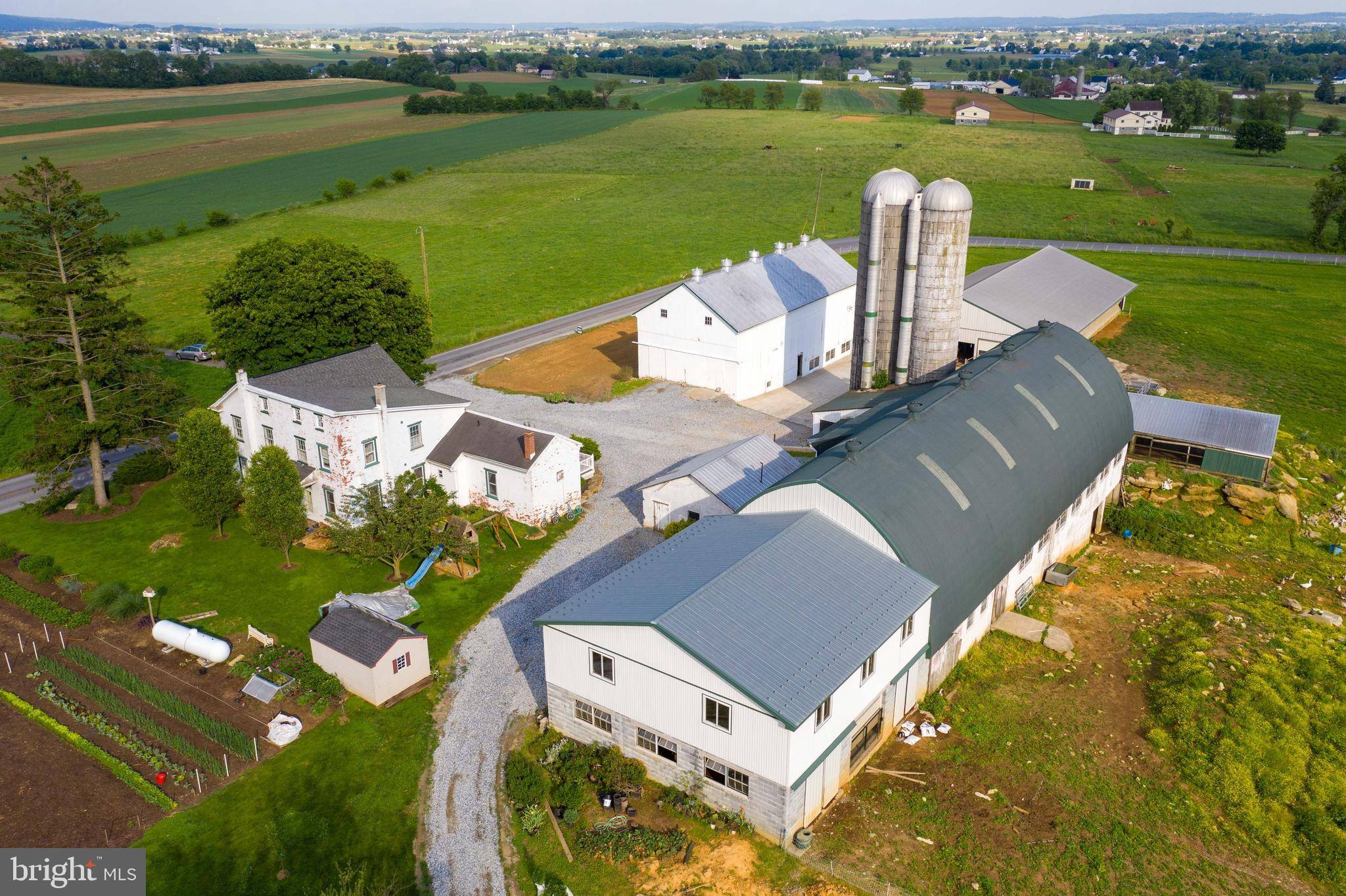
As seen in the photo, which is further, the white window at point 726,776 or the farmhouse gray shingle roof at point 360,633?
the farmhouse gray shingle roof at point 360,633

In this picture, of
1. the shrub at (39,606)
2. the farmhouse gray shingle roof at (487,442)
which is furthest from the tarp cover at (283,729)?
the farmhouse gray shingle roof at (487,442)

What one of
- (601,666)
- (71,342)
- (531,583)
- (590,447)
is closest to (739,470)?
(590,447)

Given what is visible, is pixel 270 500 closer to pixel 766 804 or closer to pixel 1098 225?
pixel 766 804

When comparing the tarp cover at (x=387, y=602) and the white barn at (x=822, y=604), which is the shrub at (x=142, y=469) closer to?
the tarp cover at (x=387, y=602)

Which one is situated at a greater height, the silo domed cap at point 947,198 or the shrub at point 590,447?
the silo domed cap at point 947,198

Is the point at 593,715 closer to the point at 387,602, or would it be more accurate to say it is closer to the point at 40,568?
the point at 387,602

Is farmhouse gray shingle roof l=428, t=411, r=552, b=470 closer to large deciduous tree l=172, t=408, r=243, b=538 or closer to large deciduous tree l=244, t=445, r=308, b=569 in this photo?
large deciduous tree l=244, t=445, r=308, b=569

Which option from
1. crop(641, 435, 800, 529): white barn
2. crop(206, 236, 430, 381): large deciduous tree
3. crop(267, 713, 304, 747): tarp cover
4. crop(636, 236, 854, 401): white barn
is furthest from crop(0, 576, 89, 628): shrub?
crop(636, 236, 854, 401): white barn

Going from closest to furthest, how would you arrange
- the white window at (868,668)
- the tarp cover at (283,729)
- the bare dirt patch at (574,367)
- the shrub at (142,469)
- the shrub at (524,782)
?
1. the shrub at (524,782)
2. the white window at (868,668)
3. the tarp cover at (283,729)
4. the shrub at (142,469)
5. the bare dirt patch at (574,367)
